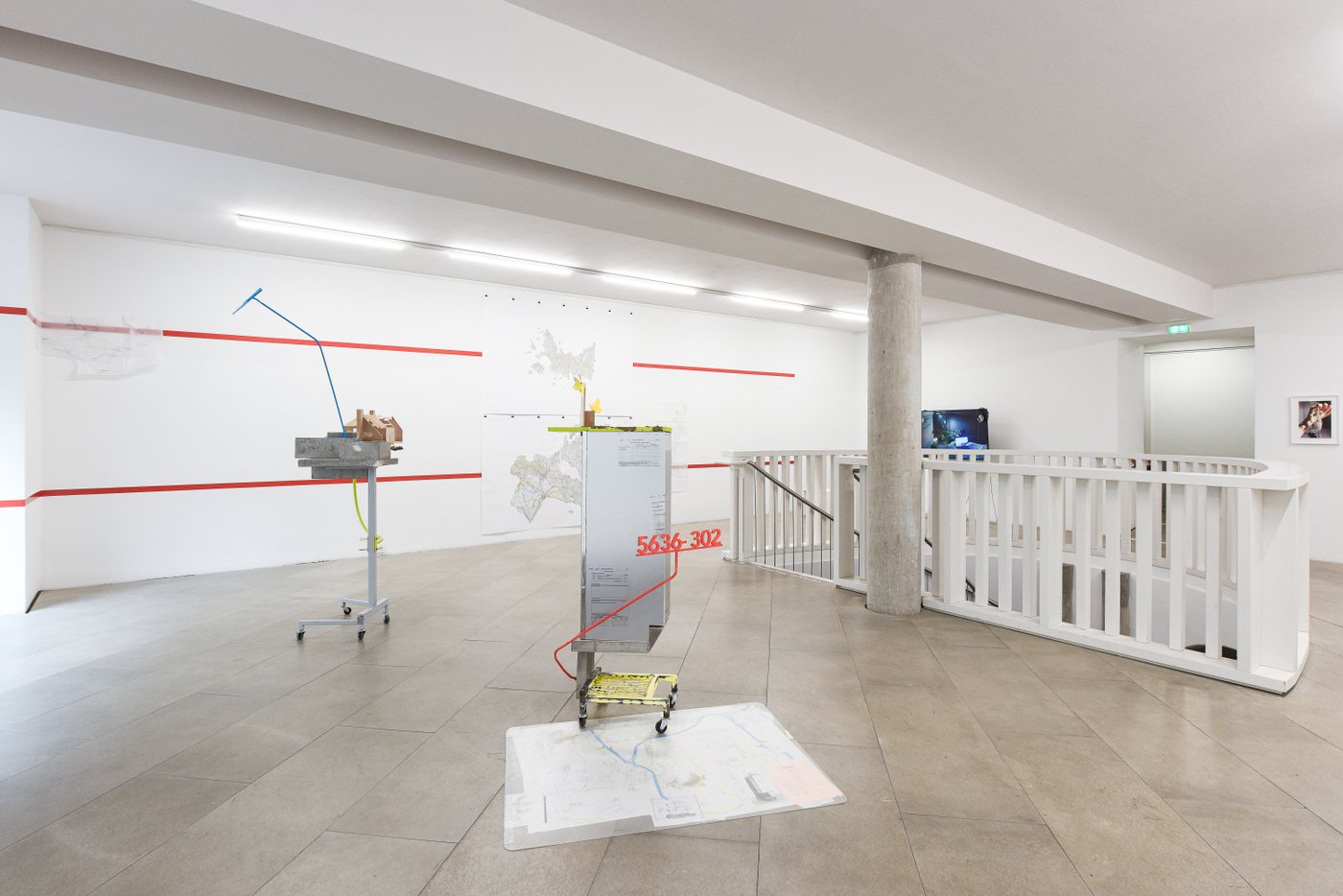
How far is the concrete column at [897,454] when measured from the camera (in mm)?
4727

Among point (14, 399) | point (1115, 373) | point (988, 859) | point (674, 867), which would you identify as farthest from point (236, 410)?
point (1115, 373)

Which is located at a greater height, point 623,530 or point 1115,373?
point 1115,373

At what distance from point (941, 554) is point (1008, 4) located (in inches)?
144

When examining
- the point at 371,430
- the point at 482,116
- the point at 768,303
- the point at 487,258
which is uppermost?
the point at 768,303

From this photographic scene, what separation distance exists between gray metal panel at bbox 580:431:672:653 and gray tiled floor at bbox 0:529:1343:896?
686 millimetres

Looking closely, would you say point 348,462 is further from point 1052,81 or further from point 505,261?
point 1052,81

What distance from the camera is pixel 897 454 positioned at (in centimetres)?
475

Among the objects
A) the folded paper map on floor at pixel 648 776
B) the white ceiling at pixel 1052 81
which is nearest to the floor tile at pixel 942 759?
the folded paper map on floor at pixel 648 776

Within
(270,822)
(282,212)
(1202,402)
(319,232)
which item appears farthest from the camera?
(1202,402)

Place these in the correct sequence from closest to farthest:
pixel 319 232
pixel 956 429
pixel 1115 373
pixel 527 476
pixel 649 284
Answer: pixel 319 232
pixel 649 284
pixel 527 476
pixel 1115 373
pixel 956 429

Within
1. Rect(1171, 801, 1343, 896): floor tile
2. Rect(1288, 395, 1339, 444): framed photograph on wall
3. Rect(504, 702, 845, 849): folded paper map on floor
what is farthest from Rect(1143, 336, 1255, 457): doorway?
Rect(504, 702, 845, 849): folded paper map on floor

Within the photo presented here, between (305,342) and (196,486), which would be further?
(305,342)

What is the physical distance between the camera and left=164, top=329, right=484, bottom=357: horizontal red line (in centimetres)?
593

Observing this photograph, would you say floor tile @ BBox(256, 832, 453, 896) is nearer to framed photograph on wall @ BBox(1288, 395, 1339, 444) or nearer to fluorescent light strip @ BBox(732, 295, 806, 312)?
fluorescent light strip @ BBox(732, 295, 806, 312)
